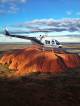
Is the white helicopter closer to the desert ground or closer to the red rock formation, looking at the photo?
the red rock formation

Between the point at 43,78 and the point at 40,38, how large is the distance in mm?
26774

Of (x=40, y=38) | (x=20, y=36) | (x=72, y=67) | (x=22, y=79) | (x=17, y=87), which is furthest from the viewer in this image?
(x=20, y=36)

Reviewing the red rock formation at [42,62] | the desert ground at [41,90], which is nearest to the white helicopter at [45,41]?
the red rock formation at [42,62]

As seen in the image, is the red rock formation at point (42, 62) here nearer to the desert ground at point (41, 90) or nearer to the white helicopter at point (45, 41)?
the desert ground at point (41, 90)

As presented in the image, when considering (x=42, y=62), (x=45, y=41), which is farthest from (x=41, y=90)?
(x=45, y=41)

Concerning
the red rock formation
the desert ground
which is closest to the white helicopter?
the red rock formation

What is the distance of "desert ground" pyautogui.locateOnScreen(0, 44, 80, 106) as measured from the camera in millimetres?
32519

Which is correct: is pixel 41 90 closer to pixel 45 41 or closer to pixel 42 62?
pixel 42 62

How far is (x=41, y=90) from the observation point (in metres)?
38.3

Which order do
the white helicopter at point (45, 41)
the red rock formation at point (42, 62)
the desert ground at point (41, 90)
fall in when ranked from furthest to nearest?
the white helicopter at point (45, 41) → the red rock formation at point (42, 62) → the desert ground at point (41, 90)

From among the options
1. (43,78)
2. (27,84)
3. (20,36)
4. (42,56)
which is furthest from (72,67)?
(20,36)

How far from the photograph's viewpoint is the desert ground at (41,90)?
32519 millimetres

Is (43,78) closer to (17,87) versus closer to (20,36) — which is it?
(17,87)

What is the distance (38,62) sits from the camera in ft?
170
